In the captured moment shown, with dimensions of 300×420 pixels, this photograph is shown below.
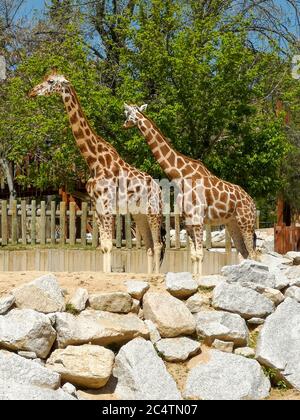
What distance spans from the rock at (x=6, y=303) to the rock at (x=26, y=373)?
74 cm

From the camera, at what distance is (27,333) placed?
747 cm

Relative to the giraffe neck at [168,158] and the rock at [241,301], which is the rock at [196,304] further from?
the giraffe neck at [168,158]

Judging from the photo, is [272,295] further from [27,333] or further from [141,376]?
[27,333]

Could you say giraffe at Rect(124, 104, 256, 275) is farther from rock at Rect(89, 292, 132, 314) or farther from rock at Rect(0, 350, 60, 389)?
rock at Rect(0, 350, 60, 389)

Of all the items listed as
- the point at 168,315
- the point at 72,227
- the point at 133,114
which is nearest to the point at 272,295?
the point at 168,315

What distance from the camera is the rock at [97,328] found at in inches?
303

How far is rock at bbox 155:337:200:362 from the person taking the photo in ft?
26.4

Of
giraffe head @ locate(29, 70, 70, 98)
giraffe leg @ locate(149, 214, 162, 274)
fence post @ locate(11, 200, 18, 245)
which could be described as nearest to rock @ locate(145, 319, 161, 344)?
giraffe leg @ locate(149, 214, 162, 274)

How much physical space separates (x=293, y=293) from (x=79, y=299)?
273cm

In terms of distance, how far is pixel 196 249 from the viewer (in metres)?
10.4

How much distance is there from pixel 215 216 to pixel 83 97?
740cm

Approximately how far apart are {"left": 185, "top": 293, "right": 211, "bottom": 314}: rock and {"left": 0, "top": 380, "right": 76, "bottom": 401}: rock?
89.4 inches

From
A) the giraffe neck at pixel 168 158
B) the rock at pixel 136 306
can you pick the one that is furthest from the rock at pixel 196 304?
the giraffe neck at pixel 168 158

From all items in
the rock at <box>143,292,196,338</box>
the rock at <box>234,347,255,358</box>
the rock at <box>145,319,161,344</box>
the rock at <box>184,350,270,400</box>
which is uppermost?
the rock at <box>143,292,196,338</box>
